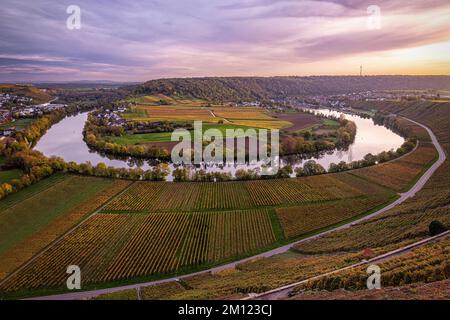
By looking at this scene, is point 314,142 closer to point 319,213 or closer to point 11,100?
point 319,213

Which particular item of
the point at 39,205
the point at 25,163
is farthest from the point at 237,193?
the point at 25,163

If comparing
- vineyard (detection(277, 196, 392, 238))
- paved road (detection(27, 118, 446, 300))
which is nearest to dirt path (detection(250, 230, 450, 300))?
paved road (detection(27, 118, 446, 300))

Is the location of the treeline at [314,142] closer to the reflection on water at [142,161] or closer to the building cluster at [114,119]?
the reflection on water at [142,161]

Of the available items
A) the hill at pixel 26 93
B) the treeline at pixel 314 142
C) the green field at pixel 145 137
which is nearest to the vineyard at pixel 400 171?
the treeline at pixel 314 142

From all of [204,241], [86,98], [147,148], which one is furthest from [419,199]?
[86,98]

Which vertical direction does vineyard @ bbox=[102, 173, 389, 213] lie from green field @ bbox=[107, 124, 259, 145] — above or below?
below

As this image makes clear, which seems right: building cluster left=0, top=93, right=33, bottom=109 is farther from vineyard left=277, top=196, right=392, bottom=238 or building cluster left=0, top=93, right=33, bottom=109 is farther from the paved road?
vineyard left=277, top=196, right=392, bottom=238

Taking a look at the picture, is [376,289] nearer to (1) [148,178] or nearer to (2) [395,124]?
(1) [148,178]
